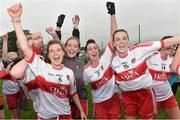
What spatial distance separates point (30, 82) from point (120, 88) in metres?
1.48

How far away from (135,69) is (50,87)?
138cm

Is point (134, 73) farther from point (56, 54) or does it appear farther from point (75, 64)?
point (56, 54)

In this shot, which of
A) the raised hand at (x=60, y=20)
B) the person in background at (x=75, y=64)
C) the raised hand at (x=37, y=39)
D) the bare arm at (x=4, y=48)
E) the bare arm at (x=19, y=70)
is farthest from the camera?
the bare arm at (x=4, y=48)

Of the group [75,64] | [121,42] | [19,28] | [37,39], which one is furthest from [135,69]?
[19,28]

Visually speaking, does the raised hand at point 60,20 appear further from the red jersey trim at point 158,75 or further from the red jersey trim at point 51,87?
the red jersey trim at point 51,87

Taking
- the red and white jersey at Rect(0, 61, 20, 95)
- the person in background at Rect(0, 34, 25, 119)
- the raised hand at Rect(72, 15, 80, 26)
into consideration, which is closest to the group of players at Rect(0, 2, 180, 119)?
the person in background at Rect(0, 34, 25, 119)

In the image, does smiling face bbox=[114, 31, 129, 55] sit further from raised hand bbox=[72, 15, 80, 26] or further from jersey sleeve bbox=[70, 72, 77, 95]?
raised hand bbox=[72, 15, 80, 26]

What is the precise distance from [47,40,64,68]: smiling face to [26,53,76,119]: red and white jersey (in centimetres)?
8

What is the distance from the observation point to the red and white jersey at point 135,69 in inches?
213

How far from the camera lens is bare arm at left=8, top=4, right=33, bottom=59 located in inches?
181

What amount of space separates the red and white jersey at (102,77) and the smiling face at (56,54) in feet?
3.38

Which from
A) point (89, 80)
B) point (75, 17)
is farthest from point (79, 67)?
point (75, 17)

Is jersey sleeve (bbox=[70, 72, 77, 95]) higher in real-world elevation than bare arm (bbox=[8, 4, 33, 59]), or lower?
lower

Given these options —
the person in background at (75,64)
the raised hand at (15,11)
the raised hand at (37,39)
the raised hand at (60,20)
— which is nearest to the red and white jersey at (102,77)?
the person in background at (75,64)
